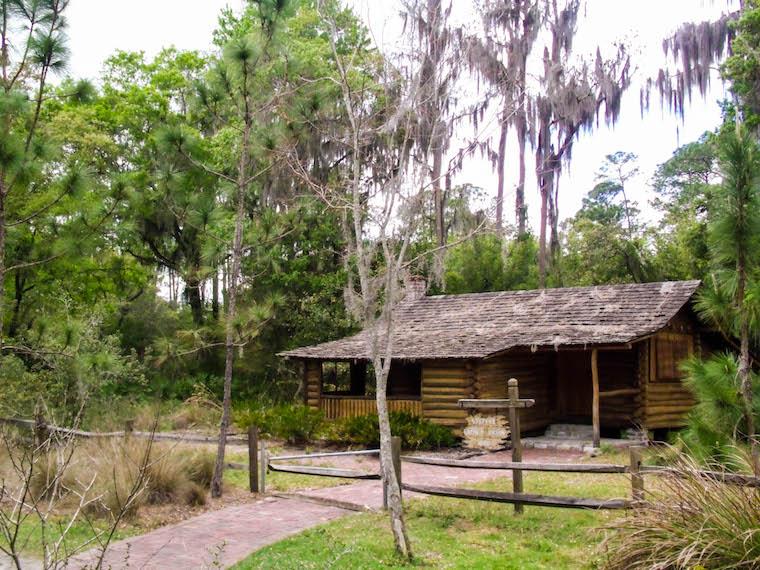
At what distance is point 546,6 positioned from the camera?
25.1 metres

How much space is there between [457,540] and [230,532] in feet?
8.66

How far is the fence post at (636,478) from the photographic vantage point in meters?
6.75

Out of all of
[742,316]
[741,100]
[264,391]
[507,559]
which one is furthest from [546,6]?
[507,559]

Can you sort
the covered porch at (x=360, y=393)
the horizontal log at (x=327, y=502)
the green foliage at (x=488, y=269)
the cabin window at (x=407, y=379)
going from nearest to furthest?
the horizontal log at (x=327, y=502), the covered porch at (x=360, y=393), the cabin window at (x=407, y=379), the green foliage at (x=488, y=269)

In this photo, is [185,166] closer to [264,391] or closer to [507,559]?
[507,559]

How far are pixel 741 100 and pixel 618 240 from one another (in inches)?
401

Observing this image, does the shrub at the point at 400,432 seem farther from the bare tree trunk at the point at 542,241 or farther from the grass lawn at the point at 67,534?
the bare tree trunk at the point at 542,241

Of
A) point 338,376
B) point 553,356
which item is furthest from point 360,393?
point 338,376

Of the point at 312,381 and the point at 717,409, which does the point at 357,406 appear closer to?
the point at 312,381

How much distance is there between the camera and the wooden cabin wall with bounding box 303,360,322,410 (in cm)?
2064

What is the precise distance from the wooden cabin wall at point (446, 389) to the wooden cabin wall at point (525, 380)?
0.28 meters

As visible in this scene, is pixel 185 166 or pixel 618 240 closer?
pixel 185 166

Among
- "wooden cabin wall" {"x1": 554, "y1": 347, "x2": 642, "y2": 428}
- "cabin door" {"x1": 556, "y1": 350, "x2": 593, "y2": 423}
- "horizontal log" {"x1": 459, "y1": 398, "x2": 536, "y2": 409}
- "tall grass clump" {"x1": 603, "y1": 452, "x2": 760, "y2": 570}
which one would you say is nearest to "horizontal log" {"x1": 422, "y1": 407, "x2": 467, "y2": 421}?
"wooden cabin wall" {"x1": 554, "y1": 347, "x2": 642, "y2": 428}

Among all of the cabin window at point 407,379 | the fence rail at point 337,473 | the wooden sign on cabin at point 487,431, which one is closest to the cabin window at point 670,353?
the wooden sign on cabin at point 487,431
